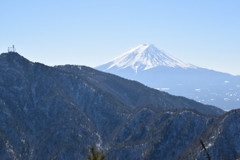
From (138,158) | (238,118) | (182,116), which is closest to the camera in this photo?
(238,118)

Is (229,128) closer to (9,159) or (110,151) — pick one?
(110,151)

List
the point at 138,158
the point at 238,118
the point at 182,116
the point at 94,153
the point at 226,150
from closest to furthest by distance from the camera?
1. the point at 94,153
2. the point at 226,150
3. the point at 238,118
4. the point at 138,158
5. the point at 182,116

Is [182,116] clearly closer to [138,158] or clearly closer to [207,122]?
[207,122]

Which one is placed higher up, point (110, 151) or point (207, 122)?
point (207, 122)

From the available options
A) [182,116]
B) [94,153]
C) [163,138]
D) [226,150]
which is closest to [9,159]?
[163,138]

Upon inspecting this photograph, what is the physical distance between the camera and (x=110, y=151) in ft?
645

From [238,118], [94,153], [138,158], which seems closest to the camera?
[94,153]

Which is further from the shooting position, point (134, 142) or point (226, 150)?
point (134, 142)

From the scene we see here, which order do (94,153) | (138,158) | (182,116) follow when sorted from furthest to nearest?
1. (182,116)
2. (138,158)
3. (94,153)

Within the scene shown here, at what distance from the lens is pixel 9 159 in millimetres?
195000

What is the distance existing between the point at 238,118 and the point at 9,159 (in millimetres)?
119524

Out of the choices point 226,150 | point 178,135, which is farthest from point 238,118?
point 178,135

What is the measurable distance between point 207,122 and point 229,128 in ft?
70.2

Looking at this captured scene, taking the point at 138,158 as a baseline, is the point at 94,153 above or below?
above
